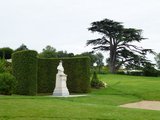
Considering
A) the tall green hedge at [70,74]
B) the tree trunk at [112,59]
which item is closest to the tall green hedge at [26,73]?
the tall green hedge at [70,74]

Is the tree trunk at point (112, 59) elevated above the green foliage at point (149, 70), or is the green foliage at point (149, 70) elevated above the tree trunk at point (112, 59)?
the tree trunk at point (112, 59)

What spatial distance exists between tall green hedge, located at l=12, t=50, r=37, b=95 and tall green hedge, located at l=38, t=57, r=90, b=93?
10.9 ft

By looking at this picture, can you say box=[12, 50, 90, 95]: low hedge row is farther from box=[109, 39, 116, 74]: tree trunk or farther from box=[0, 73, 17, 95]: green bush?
box=[109, 39, 116, 74]: tree trunk

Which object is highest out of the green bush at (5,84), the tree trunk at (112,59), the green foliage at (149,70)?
the tree trunk at (112,59)

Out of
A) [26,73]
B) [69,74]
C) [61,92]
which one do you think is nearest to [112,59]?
[69,74]

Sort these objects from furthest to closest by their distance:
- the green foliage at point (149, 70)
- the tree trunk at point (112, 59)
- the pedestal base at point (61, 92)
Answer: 1. the tree trunk at point (112, 59)
2. the green foliage at point (149, 70)
3. the pedestal base at point (61, 92)

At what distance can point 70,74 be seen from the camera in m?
26.4

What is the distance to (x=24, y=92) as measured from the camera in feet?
71.7

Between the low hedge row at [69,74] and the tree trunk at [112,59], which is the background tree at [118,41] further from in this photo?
the low hedge row at [69,74]

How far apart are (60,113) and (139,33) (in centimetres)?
4541

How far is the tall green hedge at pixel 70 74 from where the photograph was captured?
25.8 m

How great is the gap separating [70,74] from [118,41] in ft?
105

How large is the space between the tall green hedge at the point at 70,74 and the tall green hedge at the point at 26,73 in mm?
3329

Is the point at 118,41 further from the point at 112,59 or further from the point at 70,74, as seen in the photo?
the point at 70,74
